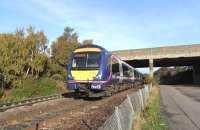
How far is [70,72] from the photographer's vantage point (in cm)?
2364

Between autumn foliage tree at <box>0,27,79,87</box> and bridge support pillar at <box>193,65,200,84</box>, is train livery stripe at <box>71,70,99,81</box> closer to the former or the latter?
autumn foliage tree at <box>0,27,79,87</box>

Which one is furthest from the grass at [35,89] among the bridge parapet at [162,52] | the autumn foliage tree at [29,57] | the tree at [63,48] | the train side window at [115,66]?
the bridge parapet at [162,52]

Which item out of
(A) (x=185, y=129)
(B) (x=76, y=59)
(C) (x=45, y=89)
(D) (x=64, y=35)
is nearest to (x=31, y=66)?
(C) (x=45, y=89)

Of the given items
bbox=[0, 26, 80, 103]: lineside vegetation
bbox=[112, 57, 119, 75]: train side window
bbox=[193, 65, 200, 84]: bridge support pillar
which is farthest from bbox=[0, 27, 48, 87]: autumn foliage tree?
bbox=[193, 65, 200, 84]: bridge support pillar

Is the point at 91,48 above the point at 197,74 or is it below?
below

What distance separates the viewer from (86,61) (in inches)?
923

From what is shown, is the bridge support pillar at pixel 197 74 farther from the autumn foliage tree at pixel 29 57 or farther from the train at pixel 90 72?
the train at pixel 90 72

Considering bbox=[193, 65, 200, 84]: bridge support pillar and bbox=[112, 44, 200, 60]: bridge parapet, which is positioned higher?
bbox=[112, 44, 200, 60]: bridge parapet

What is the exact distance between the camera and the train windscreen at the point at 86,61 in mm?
23219

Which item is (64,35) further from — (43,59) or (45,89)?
(45,89)

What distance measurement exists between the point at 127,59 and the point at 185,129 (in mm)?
52984

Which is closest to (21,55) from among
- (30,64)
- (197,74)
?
(30,64)

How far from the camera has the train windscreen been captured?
76.2ft

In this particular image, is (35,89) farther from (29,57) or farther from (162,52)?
(162,52)
